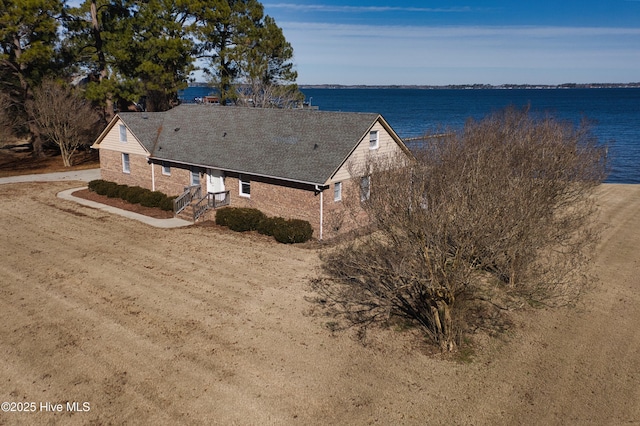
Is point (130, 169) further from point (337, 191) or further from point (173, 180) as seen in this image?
point (337, 191)

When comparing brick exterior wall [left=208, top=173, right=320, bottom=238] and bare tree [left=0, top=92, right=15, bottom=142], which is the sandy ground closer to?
brick exterior wall [left=208, top=173, right=320, bottom=238]

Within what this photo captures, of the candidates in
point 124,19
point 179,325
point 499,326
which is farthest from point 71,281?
point 124,19

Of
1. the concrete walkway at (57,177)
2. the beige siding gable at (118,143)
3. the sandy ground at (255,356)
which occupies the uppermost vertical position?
the beige siding gable at (118,143)

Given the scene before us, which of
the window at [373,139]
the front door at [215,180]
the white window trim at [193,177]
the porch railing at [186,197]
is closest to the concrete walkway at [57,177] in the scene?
the white window trim at [193,177]

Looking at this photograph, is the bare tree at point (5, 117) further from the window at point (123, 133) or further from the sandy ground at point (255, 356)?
the sandy ground at point (255, 356)

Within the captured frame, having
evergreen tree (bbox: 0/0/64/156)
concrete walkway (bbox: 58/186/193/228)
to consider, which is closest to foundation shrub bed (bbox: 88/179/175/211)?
concrete walkway (bbox: 58/186/193/228)

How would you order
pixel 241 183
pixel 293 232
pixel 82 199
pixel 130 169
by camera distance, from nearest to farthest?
pixel 293 232
pixel 241 183
pixel 82 199
pixel 130 169

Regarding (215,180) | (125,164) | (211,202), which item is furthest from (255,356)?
(125,164)
